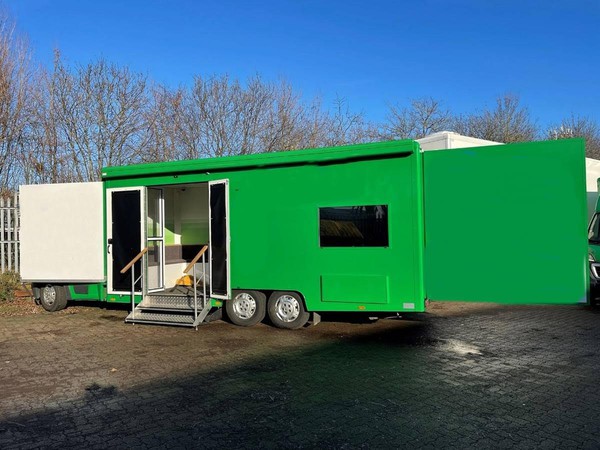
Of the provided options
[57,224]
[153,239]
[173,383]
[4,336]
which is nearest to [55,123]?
[57,224]

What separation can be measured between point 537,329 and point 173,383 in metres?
6.17

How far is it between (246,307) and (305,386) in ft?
11.0

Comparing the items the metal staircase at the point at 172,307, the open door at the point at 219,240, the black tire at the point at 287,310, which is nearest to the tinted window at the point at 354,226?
the black tire at the point at 287,310

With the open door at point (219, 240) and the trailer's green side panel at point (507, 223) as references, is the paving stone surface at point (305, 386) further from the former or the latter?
the trailer's green side panel at point (507, 223)

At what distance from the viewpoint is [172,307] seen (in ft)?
29.9

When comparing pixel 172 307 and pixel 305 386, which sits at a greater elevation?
pixel 172 307

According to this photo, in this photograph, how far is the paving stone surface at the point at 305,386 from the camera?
4.23 meters

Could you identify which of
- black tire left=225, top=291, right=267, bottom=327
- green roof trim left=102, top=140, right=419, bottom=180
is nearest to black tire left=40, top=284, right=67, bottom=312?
green roof trim left=102, top=140, right=419, bottom=180

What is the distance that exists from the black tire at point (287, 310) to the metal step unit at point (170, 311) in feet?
3.99

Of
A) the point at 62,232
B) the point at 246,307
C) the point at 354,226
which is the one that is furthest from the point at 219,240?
the point at 62,232

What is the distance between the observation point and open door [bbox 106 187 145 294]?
30.8ft

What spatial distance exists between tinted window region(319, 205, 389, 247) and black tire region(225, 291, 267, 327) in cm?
159

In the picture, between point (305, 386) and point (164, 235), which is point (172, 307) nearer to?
point (164, 235)

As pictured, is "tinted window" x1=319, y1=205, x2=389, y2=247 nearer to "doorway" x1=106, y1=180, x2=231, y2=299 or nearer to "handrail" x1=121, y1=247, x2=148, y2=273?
"doorway" x1=106, y1=180, x2=231, y2=299
